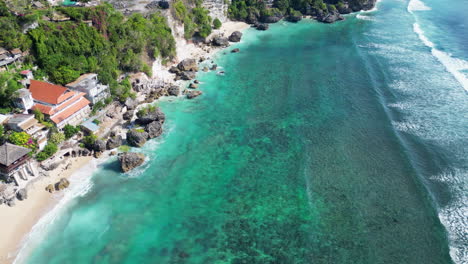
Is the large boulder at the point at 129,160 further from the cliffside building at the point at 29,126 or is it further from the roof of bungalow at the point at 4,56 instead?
the roof of bungalow at the point at 4,56

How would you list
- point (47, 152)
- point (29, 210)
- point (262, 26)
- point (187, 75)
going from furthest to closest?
point (262, 26), point (187, 75), point (47, 152), point (29, 210)

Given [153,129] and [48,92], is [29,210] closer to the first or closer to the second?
[48,92]

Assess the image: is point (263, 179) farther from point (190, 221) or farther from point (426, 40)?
point (426, 40)

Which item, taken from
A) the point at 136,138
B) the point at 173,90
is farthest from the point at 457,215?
the point at 173,90

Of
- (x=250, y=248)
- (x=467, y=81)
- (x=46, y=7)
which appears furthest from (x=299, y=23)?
(x=250, y=248)

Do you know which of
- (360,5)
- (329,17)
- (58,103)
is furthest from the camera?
(360,5)

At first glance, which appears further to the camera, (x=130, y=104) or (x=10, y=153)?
(x=130, y=104)

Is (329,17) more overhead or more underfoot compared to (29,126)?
more overhead

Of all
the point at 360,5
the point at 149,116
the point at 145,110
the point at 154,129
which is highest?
the point at 360,5

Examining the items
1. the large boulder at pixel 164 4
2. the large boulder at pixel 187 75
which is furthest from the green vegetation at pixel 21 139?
the large boulder at pixel 164 4
